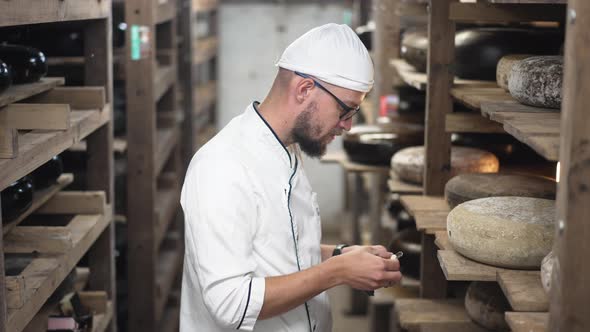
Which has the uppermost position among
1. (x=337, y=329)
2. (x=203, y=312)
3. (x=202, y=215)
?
(x=202, y=215)

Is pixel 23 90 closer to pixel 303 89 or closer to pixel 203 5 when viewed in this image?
pixel 303 89

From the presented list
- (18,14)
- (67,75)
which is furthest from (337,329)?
(18,14)

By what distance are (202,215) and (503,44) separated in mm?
1517

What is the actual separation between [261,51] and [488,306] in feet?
21.7

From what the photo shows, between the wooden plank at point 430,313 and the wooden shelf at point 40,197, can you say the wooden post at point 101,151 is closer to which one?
the wooden shelf at point 40,197

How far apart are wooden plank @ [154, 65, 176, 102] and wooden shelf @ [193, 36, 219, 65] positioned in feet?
3.58

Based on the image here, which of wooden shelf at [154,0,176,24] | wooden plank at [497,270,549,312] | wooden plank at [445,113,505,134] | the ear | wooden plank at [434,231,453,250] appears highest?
wooden shelf at [154,0,176,24]

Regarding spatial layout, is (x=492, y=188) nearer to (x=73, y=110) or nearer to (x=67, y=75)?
(x=73, y=110)

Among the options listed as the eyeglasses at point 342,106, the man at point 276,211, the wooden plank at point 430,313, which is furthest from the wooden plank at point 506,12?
the wooden plank at point 430,313

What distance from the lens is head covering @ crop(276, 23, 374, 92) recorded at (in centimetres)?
231

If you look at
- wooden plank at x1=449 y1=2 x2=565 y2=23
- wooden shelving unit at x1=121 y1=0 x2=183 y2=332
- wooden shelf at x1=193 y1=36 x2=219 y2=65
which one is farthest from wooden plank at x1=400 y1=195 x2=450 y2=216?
wooden shelf at x1=193 y1=36 x2=219 y2=65

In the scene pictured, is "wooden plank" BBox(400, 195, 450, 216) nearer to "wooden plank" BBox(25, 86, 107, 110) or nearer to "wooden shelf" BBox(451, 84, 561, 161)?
"wooden shelf" BBox(451, 84, 561, 161)

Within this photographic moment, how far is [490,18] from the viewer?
9.32 ft

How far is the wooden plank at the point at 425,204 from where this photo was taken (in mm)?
Result: 2955
